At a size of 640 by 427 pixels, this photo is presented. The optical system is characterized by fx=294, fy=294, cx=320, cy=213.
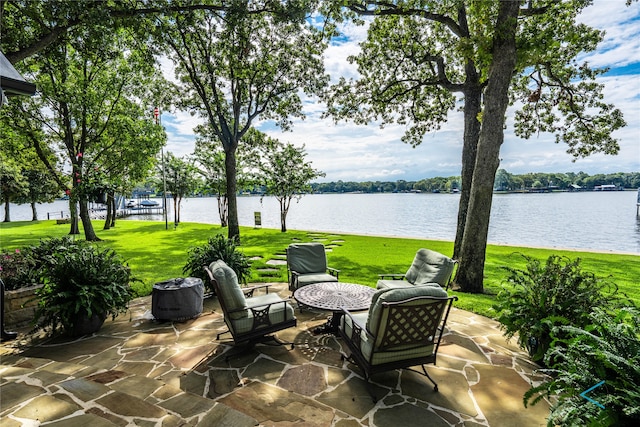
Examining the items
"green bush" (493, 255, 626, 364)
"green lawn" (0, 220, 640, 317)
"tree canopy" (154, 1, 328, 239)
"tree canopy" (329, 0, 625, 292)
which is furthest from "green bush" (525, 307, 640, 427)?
"tree canopy" (154, 1, 328, 239)

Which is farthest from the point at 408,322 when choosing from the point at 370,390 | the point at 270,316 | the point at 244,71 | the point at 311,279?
the point at 244,71

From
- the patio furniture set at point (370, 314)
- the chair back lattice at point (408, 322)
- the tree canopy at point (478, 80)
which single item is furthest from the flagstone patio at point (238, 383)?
the tree canopy at point (478, 80)

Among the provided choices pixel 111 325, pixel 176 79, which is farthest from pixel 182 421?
pixel 176 79

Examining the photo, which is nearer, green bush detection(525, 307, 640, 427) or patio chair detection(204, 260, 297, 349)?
green bush detection(525, 307, 640, 427)

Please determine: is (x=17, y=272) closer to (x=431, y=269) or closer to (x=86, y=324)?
(x=86, y=324)

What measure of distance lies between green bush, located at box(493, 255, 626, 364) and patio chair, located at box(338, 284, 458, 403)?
1.27 metres

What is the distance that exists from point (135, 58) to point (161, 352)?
13434 millimetres

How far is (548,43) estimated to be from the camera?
565 centimetres

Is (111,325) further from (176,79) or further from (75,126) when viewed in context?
(75,126)

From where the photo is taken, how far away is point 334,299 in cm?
417

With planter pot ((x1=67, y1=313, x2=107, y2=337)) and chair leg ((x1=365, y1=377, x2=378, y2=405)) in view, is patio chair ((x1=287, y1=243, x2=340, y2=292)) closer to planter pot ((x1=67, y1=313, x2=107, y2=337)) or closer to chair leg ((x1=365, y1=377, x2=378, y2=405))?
chair leg ((x1=365, y1=377, x2=378, y2=405))

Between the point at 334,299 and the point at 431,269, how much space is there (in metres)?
2.02

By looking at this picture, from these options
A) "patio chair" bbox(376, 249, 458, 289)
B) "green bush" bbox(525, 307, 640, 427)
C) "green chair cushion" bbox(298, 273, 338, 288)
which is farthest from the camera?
"green chair cushion" bbox(298, 273, 338, 288)

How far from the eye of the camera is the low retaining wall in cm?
438
